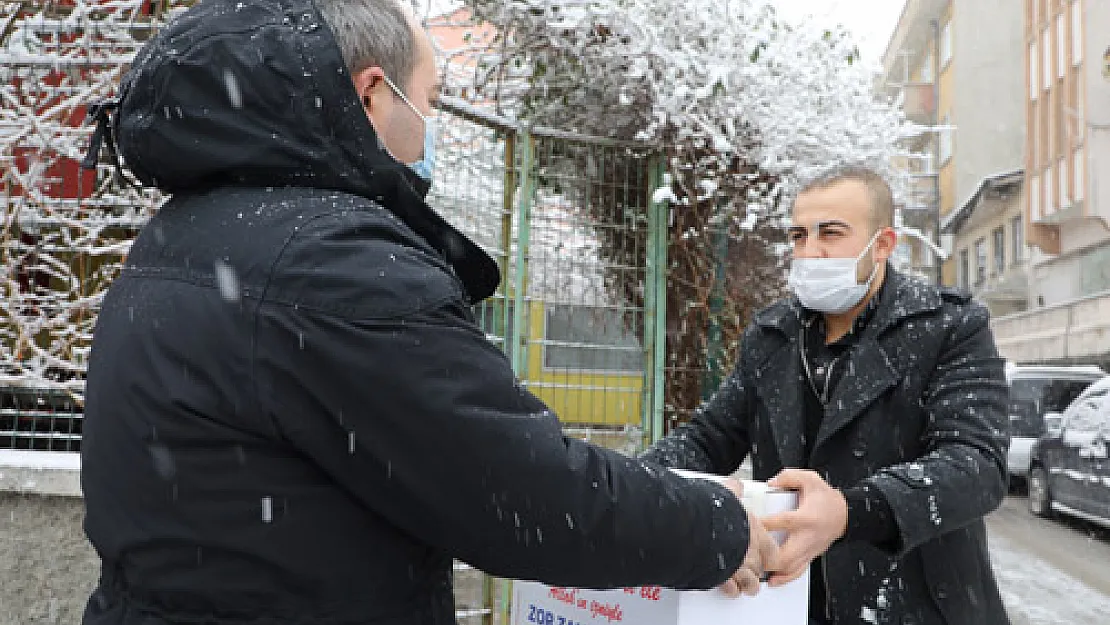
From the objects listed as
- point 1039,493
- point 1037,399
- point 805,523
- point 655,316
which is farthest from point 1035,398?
point 805,523

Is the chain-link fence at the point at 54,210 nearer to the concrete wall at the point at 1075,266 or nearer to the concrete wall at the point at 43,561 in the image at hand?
the concrete wall at the point at 43,561

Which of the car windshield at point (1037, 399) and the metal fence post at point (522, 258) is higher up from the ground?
the metal fence post at point (522, 258)

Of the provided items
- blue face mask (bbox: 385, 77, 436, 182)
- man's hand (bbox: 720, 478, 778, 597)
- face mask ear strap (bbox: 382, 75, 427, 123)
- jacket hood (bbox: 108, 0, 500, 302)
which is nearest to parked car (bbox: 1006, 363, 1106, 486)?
man's hand (bbox: 720, 478, 778, 597)

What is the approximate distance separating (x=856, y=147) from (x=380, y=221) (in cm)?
565

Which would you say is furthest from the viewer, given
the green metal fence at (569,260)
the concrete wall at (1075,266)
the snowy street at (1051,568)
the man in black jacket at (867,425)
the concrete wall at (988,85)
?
the concrete wall at (988,85)

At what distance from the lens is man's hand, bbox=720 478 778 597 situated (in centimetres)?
160

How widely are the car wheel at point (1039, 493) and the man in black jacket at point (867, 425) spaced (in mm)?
12877

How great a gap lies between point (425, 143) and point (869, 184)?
1470 mm

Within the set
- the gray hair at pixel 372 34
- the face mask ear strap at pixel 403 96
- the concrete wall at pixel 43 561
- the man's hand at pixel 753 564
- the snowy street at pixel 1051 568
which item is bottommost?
the snowy street at pixel 1051 568

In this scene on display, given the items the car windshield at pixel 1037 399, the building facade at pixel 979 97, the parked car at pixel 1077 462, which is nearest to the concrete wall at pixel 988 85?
the building facade at pixel 979 97

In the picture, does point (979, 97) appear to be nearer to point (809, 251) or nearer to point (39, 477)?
point (809, 251)

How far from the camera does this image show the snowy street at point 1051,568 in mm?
8430

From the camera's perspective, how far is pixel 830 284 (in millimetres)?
2689

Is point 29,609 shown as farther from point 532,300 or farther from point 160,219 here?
point 160,219
